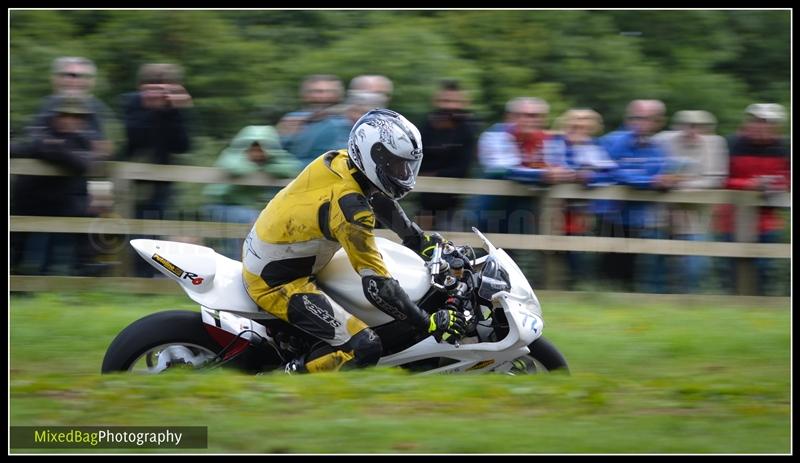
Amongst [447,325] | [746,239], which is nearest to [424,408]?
[447,325]

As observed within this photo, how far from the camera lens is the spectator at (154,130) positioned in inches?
339

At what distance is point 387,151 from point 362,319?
3.24ft

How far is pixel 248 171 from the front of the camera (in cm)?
859

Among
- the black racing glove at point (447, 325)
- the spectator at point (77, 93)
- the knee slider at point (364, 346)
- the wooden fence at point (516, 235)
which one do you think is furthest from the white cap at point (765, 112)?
the spectator at point (77, 93)

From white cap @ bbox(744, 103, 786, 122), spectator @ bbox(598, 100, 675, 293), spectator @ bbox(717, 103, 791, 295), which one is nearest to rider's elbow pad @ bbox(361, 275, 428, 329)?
spectator @ bbox(598, 100, 675, 293)

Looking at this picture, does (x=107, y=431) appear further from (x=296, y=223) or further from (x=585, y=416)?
(x=585, y=416)

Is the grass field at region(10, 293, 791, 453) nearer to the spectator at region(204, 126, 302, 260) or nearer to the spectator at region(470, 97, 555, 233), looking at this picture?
the spectator at region(204, 126, 302, 260)

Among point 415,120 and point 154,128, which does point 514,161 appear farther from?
point 154,128

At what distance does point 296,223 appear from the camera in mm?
5891

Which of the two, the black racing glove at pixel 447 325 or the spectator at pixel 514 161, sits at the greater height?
the spectator at pixel 514 161

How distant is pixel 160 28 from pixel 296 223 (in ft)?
20.7

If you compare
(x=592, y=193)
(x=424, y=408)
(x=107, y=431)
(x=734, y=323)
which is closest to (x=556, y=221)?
(x=592, y=193)

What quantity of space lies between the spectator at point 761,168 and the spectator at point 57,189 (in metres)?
5.21

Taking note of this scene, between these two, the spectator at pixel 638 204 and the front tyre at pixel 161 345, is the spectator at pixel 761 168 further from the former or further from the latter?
the front tyre at pixel 161 345
